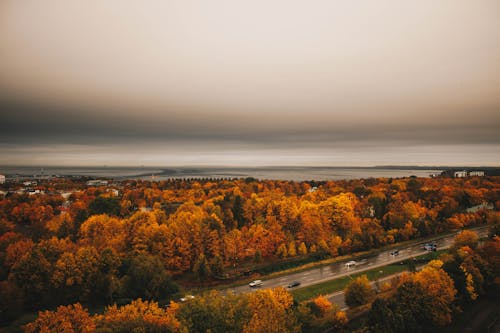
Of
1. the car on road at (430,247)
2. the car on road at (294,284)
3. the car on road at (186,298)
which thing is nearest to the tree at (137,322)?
the car on road at (186,298)

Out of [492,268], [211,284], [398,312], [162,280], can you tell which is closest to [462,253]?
[492,268]

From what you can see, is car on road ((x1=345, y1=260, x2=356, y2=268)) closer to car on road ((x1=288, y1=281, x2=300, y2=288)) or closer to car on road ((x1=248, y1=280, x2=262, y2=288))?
car on road ((x1=288, y1=281, x2=300, y2=288))

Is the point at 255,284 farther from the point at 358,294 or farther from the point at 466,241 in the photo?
the point at 466,241

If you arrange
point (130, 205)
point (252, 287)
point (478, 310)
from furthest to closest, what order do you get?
point (130, 205) < point (252, 287) < point (478, 310)

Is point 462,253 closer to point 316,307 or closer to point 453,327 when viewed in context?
point 453,327

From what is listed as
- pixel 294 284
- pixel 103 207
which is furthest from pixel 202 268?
pixel 103 207

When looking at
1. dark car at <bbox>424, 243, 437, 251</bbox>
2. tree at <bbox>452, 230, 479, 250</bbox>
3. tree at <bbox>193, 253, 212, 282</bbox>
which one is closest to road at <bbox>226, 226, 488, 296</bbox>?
dark car at <bbox>424, 243, 437, 251</bbox>
